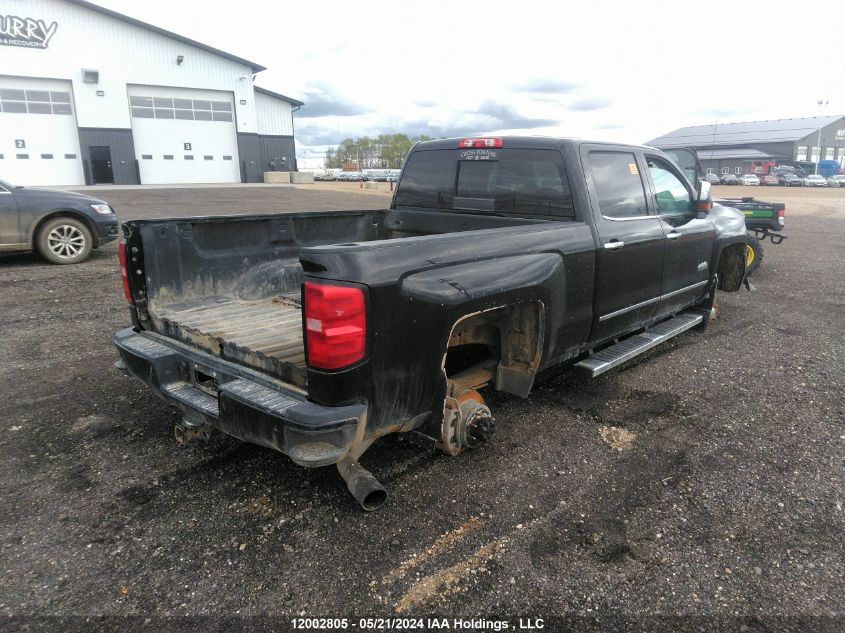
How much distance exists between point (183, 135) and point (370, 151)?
8735cm

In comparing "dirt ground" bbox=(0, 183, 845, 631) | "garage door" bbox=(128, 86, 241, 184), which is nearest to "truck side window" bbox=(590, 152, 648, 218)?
"dirt ground" bbox=(0, 183, 845, 631)

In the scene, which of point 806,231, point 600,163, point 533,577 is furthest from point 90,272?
point 806,231

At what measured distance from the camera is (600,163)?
422 centimetres

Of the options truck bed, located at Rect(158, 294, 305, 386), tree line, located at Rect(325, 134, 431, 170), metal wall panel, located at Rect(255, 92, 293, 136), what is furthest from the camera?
tree line, located at Rect(325, 134, 431, 170)

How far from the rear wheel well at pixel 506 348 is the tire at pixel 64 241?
8152 millimetres

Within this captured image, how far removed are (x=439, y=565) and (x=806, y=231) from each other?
16681mm

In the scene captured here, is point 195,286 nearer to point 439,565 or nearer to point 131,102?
point 439,565

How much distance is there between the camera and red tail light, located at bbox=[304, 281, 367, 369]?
2518 millimetres

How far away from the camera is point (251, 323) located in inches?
144

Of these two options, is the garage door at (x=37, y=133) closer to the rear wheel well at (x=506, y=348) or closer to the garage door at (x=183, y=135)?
the garage door at (x=183, y=135)

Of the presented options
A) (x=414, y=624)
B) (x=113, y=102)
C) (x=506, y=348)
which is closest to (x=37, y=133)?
(x=113, y=102)

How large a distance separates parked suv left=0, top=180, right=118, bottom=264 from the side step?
27.9 ft

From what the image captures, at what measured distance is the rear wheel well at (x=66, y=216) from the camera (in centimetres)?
909

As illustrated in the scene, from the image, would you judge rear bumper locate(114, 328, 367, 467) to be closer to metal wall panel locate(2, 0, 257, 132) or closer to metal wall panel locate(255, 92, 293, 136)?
metal wall panel locate(2, 0, 257, 132)
